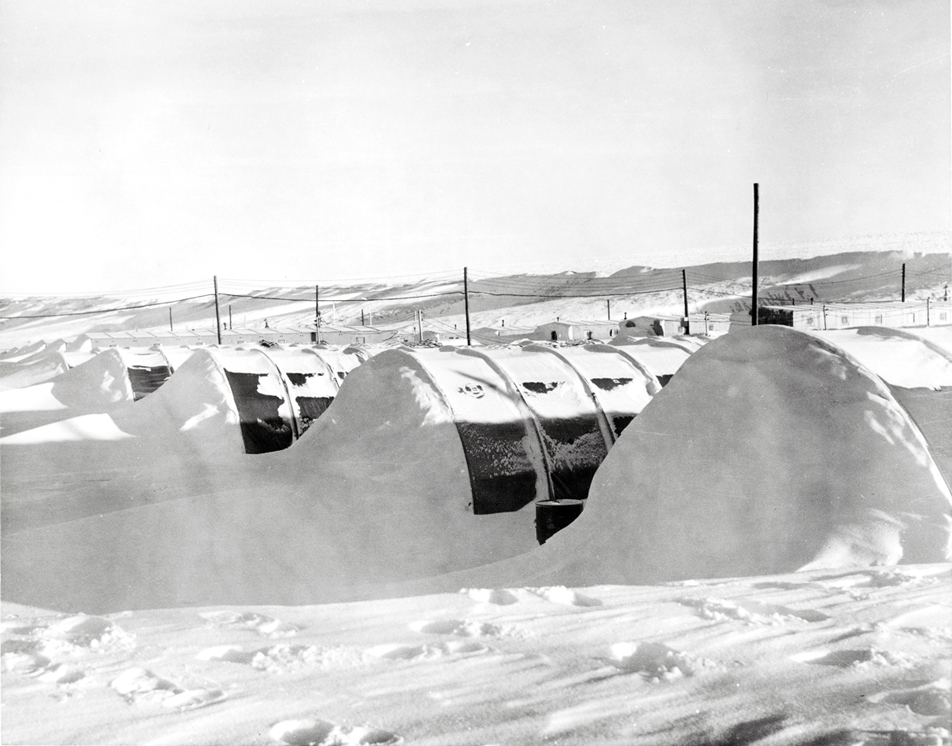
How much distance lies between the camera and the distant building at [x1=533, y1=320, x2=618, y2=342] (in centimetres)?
3959

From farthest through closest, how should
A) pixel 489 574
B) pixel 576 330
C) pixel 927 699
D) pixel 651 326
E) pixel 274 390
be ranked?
pixel 576 330, pixel 651 326, pixel 274 390, pixel 489 574, pixel 927 699

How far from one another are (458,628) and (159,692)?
4.73ft

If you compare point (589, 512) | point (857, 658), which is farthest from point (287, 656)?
point (589, 512)

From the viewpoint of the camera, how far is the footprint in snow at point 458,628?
4.42 m

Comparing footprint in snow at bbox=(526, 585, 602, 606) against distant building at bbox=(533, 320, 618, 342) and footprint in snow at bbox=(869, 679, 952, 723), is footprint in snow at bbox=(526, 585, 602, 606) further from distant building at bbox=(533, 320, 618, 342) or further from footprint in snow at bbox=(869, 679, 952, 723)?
distant building at bbox=(533, 320, 618, 342)

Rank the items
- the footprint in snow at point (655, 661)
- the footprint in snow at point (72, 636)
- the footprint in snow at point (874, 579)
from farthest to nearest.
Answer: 1. the footprint in snow at point (874, 579)
2. the footprint in snow at point (72, 636)
3. the footprint in snow at point (655, 661)

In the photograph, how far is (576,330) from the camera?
134ft

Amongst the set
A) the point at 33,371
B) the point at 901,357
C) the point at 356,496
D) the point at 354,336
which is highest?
the point at 901,357

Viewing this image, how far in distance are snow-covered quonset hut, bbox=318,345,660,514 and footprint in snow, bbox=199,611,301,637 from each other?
5994mm

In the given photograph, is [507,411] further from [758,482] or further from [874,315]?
[874,315]

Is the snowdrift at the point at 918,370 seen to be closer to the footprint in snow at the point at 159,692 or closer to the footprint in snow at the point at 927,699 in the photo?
the footprint in snow at the point at 927,699

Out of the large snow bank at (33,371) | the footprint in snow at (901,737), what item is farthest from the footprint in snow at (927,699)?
the large snow bank at (33,371)

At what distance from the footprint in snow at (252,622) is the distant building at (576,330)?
33.9m

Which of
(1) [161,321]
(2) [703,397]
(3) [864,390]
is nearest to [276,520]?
(2) [703,397]
